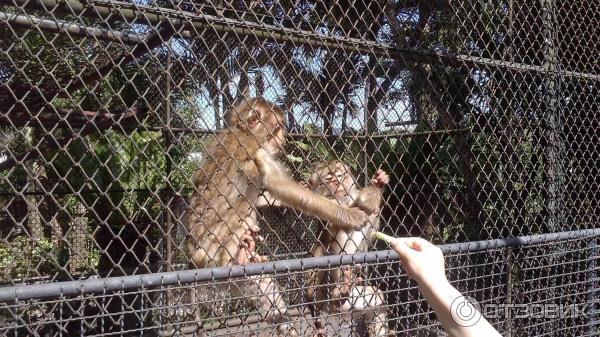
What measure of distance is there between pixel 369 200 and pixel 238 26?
1.72 metres

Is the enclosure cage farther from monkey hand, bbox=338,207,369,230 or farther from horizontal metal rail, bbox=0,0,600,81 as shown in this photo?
monkey hand, bbox=338,207,369,230

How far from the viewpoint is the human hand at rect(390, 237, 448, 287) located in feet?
5.51

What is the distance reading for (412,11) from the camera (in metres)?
5.88

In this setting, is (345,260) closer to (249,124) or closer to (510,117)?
(249,124)

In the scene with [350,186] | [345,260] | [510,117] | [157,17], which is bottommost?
[345,260]

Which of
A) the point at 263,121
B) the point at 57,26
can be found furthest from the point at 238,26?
the point at 263,121

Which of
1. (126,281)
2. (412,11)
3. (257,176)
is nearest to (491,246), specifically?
(257,176)

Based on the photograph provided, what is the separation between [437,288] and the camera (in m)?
1.65

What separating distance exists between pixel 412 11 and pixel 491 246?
10.8 ft

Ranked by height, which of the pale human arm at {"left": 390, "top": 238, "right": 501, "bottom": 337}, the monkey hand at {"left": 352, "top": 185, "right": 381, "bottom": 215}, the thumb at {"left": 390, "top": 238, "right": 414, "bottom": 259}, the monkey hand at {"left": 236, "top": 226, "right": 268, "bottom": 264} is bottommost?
the pale human arm at {"left": 390, "top": 238, "right": 501, "bottom": 337}

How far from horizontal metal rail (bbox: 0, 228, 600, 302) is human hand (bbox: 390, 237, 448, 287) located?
3.01ft

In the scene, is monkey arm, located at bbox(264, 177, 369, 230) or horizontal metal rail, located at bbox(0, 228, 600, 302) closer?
horizontal metal rail, located at bbox(0, 228, 600, 302)

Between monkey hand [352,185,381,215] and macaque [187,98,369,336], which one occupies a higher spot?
monkey hand [352,185,381,215]

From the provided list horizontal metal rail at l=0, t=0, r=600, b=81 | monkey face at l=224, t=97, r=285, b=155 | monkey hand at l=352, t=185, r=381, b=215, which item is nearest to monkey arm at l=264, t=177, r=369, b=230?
monkey hand at l=352, t=185, r=381, b=215
